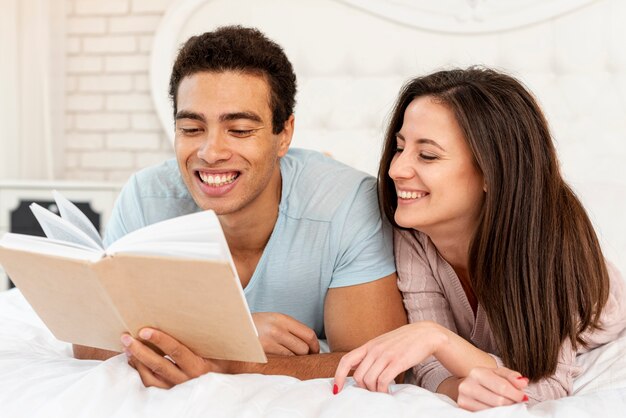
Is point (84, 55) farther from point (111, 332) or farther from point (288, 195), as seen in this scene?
point (111, 332)

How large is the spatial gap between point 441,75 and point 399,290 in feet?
1.60

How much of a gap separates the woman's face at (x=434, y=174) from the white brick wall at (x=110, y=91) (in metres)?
2.29

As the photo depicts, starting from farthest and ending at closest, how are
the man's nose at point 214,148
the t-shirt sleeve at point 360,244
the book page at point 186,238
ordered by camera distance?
1. the t-shirt sleeve at point 360,244
2. the man's nose at point 214,148
3. the book page at point 186,238

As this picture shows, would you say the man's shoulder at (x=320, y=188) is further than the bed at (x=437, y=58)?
No

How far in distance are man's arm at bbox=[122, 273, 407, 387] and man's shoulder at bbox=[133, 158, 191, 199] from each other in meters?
0.48

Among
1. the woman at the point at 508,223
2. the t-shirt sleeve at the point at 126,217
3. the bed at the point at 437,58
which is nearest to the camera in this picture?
the woman at the point at 508,223

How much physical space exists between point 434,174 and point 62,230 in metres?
0.73

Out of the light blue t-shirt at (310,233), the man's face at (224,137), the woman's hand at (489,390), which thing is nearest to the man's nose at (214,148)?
the man's face at (224,137)

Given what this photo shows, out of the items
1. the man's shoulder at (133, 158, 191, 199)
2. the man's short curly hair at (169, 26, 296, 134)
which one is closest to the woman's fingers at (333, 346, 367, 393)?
the man's short curly hair at (169, 26, 296, 134)

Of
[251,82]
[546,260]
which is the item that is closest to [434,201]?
[546,260]

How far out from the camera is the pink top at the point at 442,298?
170 centimetres

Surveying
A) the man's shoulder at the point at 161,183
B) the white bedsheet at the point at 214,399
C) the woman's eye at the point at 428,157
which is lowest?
the white bedsheet at the point at 214,399

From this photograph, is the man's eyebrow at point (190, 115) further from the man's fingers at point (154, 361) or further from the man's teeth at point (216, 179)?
the man's fingers at point (154, 361)

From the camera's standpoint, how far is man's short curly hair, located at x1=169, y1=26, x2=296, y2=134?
1.77 m
